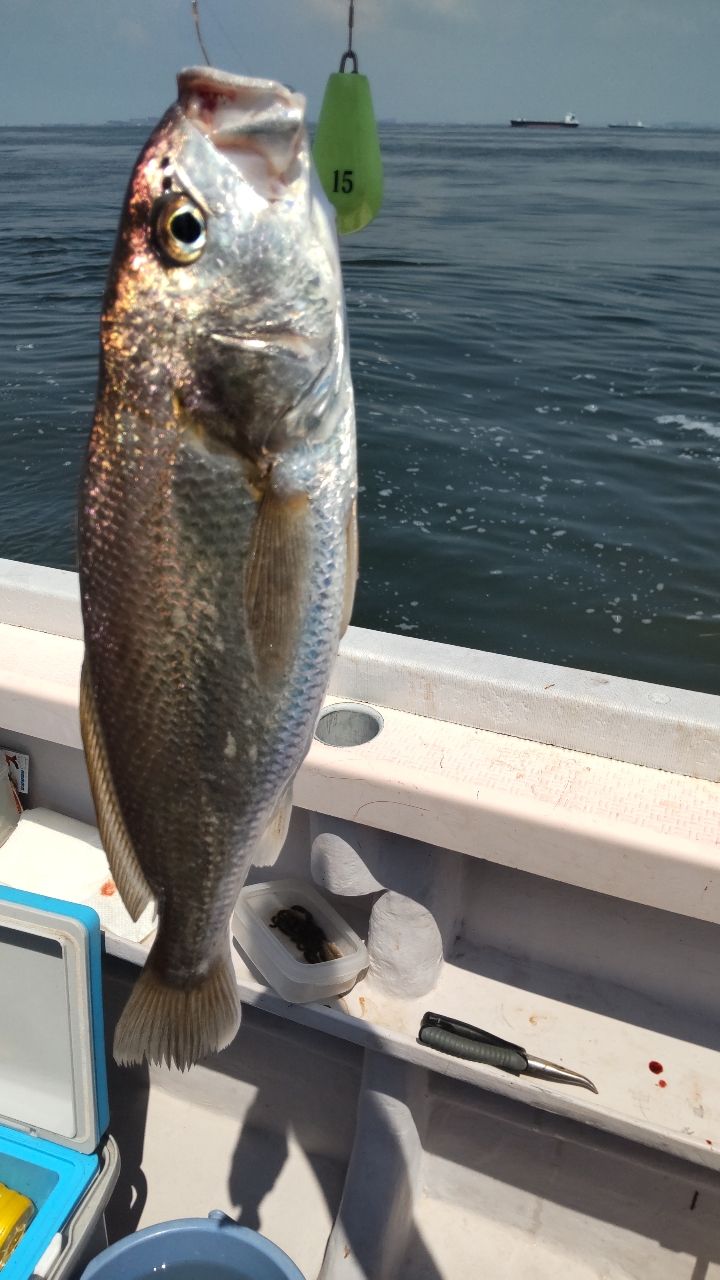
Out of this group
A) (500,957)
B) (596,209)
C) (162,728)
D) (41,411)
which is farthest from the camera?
(596,209)

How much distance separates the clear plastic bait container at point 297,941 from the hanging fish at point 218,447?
1.70 meters

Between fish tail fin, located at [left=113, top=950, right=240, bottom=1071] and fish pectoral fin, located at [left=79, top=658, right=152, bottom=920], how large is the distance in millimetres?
164

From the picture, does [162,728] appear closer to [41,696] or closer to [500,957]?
[41,696]

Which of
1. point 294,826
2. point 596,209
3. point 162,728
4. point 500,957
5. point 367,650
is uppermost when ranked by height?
point 596,209

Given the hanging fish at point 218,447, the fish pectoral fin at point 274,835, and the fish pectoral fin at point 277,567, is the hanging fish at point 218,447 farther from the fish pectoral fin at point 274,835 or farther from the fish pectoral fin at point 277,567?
the fish pectoral fin at point 274,835

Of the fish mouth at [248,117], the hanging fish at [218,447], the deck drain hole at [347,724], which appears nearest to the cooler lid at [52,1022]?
the deck drain hole at [347,724]

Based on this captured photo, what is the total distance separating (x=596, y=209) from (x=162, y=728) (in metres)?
31.9

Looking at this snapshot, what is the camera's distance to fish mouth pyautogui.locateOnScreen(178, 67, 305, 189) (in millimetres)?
1098

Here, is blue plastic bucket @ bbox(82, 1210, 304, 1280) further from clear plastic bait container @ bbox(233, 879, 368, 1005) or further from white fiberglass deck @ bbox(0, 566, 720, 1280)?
clear plastic bait container @ bbox(233, 879, 368, 1005)

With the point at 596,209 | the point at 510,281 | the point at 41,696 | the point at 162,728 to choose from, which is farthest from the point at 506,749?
the point at 596,209

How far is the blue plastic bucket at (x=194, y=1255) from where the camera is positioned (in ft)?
8.96

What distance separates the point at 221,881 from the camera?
1405 millimetres

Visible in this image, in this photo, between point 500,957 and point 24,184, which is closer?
point 500,957

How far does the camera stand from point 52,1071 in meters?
2.85
